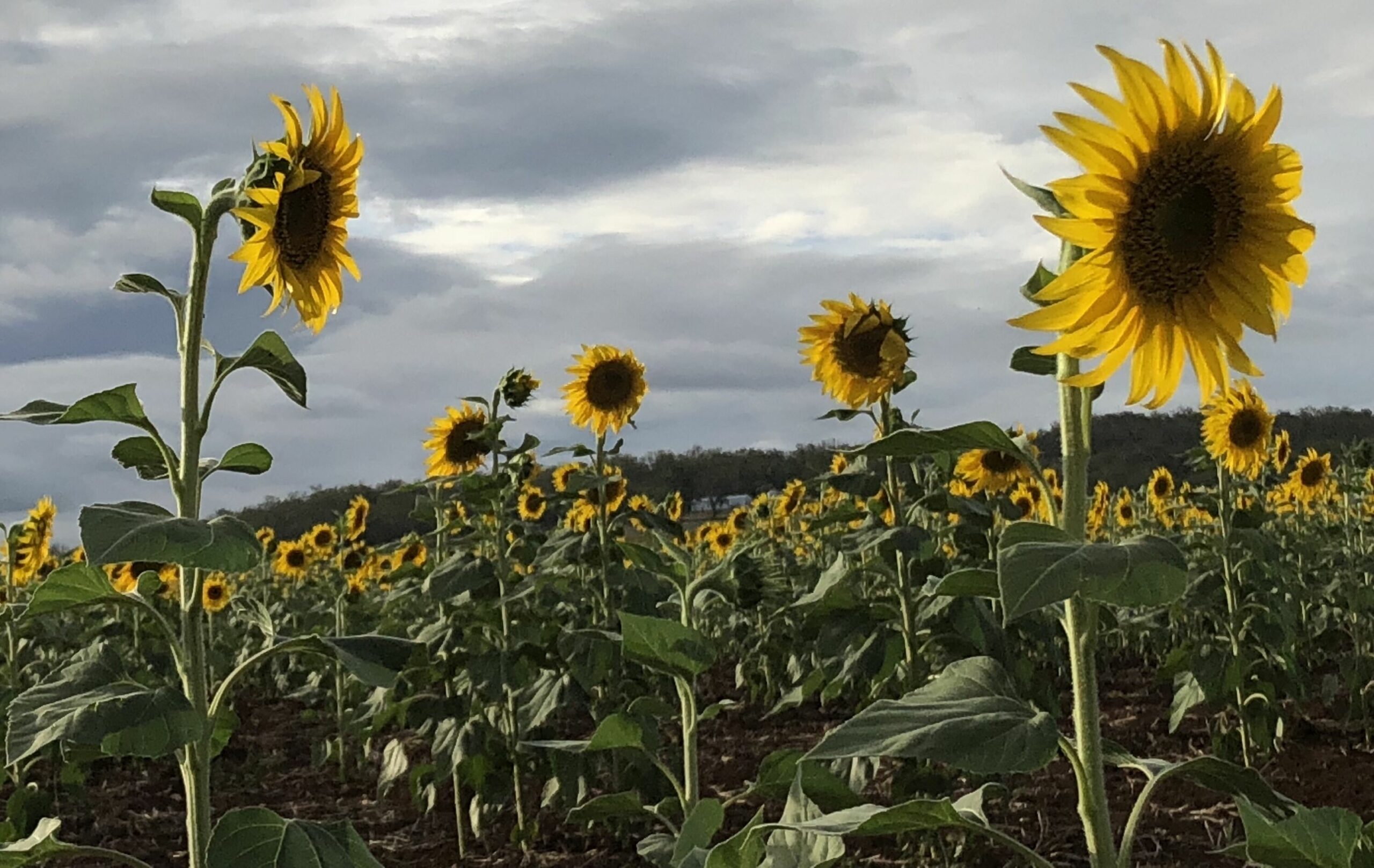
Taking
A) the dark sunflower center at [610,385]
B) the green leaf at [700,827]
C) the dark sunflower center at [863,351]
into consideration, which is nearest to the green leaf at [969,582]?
the green leaf at [700,827]

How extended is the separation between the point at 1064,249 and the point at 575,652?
292 centimetres

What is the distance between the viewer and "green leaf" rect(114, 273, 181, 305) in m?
2.63

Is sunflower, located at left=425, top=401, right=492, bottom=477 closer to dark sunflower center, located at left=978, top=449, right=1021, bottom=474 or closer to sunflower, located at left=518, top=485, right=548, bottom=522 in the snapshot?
sunflower, located at left=518, top=485, right=548, bottom=522

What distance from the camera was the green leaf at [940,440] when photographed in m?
1.83

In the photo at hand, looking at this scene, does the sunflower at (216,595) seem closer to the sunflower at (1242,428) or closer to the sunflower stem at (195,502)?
the sunflower at (1242,428)

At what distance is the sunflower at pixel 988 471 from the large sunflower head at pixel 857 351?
6.74 ft

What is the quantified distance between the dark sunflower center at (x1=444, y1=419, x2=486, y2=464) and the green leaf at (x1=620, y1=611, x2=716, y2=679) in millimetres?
4115

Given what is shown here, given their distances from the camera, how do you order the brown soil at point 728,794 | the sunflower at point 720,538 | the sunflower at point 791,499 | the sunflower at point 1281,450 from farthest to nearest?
the sunflower at point 791,499 → the sunflower at point 720,538 → the sunflower at point 1281,450 → the brown soil at point 728,794

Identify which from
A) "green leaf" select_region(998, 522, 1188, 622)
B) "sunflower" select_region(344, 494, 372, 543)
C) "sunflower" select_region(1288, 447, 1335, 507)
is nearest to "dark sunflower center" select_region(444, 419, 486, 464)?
"sunflower" select_region(344, 494, 372, 543)

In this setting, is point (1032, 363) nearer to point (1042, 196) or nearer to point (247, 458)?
point (1042, 196)

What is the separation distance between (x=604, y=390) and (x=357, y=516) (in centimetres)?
420

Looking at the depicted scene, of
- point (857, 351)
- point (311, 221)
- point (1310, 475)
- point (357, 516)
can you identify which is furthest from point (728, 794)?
point (1310, 475)

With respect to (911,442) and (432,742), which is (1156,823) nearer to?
(432,742)

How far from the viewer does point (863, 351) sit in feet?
17.5
